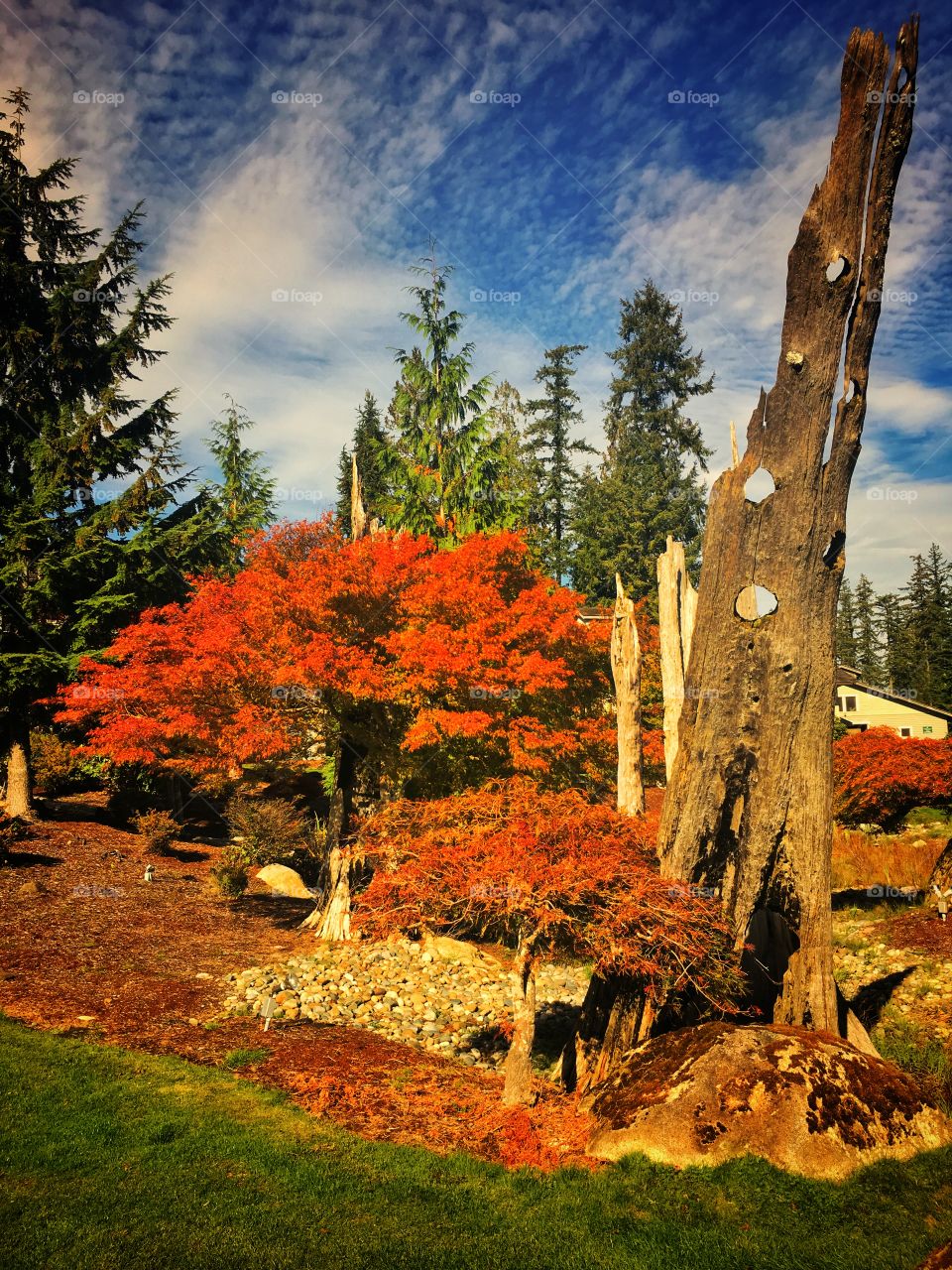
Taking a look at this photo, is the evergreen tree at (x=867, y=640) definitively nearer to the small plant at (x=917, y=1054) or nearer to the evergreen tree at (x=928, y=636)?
the evergreen tree at (x=928, y=636)

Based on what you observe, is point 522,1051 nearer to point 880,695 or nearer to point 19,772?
point 19,772

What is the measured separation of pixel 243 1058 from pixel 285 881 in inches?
486

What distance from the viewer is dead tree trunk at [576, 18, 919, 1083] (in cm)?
926

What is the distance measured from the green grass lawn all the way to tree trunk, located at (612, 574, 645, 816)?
8540 mm

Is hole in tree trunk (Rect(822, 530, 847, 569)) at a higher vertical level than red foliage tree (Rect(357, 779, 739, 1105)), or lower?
higher

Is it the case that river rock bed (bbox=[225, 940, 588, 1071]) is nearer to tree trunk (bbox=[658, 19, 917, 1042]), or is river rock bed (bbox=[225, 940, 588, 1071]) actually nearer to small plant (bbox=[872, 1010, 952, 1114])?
tree trunk (bbox=[658, 19, 917, 1042])

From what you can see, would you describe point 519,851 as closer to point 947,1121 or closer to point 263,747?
point 947,1121

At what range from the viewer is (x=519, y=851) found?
28.1ft

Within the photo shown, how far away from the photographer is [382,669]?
14914 mm

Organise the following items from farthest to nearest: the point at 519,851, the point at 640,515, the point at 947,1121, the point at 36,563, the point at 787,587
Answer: the point at 640,515
the point at 36,563
the point at 787,587
the point at 519,851
the point at 947,1121

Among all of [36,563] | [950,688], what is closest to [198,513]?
[36,563]

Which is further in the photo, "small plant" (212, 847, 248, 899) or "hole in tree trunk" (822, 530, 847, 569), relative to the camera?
"small plant" (212, 847, 248, 899)

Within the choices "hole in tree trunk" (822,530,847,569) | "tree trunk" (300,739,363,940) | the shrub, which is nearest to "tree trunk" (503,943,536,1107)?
"hole in tree trunk" (822,530,847,569)

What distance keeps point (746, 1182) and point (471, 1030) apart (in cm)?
677
